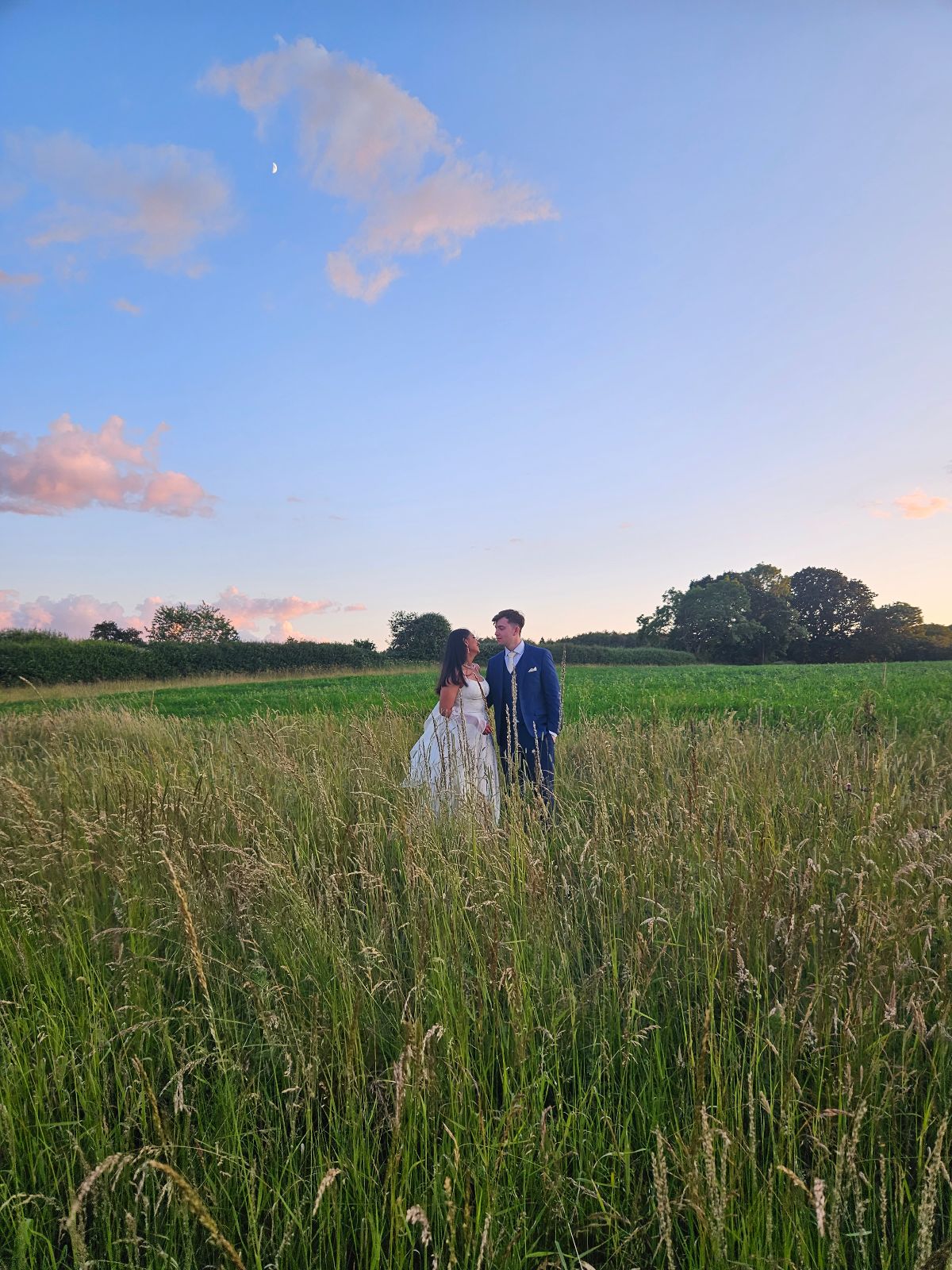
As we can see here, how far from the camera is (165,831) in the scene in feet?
11.3

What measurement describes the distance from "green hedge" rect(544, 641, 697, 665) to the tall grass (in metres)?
49.6

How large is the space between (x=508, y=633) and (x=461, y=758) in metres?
2.12

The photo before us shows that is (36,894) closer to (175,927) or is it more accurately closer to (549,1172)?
(175,927)

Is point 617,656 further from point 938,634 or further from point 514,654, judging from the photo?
point 514,654

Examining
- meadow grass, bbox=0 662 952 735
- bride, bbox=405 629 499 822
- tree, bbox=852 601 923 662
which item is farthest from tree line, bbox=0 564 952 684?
bride, bbox=405 629 499 822

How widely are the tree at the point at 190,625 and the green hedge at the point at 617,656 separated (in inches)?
1407

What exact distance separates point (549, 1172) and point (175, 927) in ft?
8.04

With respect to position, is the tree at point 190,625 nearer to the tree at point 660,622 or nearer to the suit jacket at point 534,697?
the tree at point 660,622

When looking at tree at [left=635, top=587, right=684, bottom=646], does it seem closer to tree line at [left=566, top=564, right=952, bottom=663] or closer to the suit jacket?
tree line at [left=566, top=564, right=952, bottom=663]

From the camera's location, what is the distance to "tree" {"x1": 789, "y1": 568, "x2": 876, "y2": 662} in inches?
2913

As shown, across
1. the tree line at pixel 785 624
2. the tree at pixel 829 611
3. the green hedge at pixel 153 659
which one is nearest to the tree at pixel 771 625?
the tree line at pixel 785 624

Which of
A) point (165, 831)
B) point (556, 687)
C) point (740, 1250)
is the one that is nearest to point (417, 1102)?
point (740, 1250)

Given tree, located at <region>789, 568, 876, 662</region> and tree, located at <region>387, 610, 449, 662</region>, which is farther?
tree, located at <region>789, 568, 876, 662</region>

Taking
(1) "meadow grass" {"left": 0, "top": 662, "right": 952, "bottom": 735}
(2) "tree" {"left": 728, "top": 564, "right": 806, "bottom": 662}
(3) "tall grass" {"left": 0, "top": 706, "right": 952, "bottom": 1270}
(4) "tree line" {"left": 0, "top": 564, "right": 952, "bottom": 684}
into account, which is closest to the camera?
(3) "tall grass" {"left": 0, "top": 706, "right": 952, "bottom": 1270}
